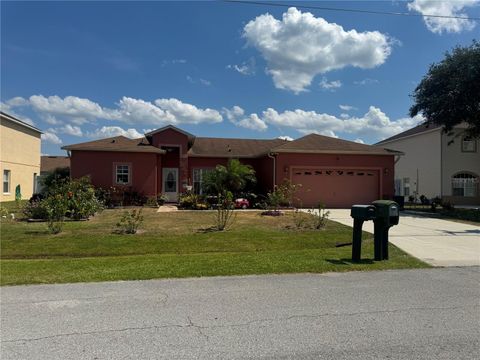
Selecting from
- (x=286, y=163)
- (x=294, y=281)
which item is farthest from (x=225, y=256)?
(x=286, y=163)

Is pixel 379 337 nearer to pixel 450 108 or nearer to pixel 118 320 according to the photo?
pixel 118 320

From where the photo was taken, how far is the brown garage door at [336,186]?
22.8 m

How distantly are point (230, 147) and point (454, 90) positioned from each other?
1408cm

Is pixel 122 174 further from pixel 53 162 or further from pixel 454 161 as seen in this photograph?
pixel 53 162

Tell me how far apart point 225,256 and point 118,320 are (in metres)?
4.46

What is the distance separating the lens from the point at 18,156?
1203 inches

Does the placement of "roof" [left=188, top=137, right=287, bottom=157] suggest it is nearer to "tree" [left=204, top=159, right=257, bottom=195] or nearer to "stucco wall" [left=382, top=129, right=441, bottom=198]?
"tree" [left=204, top=159, right=257, bottom=195]

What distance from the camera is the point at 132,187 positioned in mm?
22891

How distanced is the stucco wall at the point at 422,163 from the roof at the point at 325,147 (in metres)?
9.70

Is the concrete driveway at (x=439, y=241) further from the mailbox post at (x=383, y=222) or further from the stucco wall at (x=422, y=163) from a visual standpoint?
the stucco wall at (x=422, y=163)

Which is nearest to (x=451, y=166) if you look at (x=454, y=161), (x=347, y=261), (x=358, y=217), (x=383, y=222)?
(x=454, y=161)

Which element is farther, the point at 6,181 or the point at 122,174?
the point at 6,181

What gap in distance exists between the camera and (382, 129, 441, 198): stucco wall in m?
31.1

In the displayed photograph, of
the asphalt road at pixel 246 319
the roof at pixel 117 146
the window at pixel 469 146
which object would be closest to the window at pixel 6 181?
the roof at pixel 117 146
